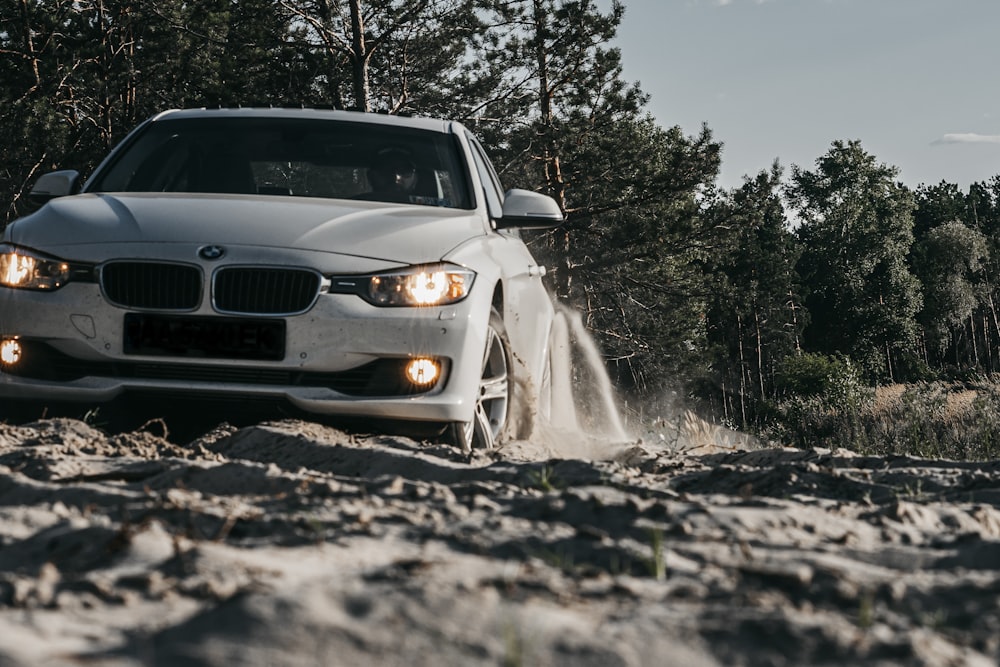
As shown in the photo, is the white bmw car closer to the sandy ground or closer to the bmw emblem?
the bmw emblem

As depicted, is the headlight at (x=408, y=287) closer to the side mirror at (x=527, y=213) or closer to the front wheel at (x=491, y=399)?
the front wheel at (x=491, y=399)

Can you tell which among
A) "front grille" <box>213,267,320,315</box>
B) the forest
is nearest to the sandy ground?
"front grille" <box>213,267,320,315</box>

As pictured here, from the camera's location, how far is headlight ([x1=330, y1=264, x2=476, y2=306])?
478 centimetres

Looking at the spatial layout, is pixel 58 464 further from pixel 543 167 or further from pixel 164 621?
pixel 543 167

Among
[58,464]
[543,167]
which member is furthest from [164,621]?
[543,167]

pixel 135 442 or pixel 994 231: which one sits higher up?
pixel 994 231

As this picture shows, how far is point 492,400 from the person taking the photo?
5602 mm

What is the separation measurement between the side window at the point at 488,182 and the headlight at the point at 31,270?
2302mm

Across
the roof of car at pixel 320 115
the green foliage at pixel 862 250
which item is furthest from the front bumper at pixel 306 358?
the green foliage at pixel 862 250

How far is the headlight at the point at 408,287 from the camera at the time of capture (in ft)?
15.7

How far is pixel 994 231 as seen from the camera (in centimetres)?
10050

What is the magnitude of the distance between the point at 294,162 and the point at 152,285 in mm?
1605

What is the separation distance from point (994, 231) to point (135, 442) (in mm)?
106634

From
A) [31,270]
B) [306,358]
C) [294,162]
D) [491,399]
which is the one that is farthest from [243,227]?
[491,399]
